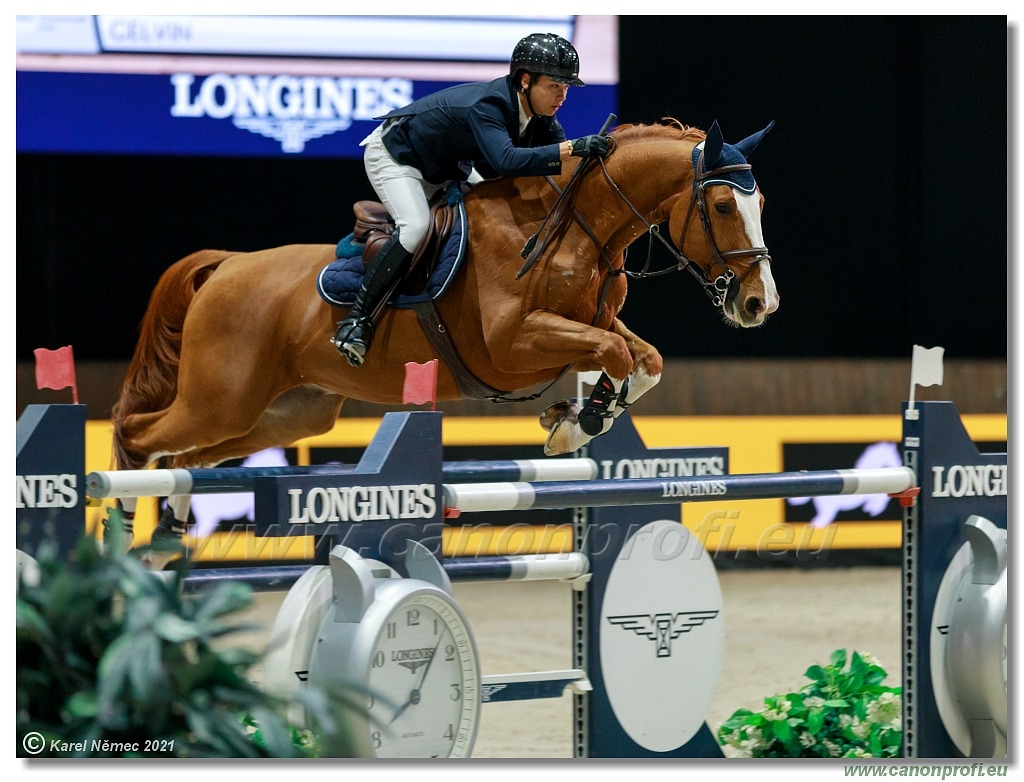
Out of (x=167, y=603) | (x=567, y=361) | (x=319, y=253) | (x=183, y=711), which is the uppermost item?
(x=319, y=253)

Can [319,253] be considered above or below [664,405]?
above

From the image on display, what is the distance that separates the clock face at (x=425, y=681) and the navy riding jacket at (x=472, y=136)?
125cm

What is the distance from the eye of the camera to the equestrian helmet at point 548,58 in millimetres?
3029

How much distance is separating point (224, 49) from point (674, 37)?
2128 mm

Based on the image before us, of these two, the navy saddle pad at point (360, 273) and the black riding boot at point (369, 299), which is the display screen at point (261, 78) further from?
the black riding boot at point (369, 299)

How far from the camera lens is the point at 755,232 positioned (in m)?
2.96

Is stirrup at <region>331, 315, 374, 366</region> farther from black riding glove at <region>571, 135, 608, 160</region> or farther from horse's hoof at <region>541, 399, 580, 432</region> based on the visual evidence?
black riding glove at <region>571, 135, 608, 160</region>

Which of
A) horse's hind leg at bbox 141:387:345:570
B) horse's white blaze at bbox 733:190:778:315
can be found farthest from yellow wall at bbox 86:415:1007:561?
horse's white blaze at bbox 733:190:778:315

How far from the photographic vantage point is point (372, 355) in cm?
338

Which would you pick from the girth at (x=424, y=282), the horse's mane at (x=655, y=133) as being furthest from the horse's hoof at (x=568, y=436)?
the horse's mane at (x=655, y=133)

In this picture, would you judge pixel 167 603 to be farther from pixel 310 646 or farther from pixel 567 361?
pixel 567 361

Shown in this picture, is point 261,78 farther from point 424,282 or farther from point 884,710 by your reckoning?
point 884,710

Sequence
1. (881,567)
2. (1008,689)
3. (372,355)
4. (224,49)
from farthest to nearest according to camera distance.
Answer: (881,567) < (224,49) < (372,355) < (1008,689)

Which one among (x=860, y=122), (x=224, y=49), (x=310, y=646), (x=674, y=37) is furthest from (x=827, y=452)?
(x=310, y=646)
